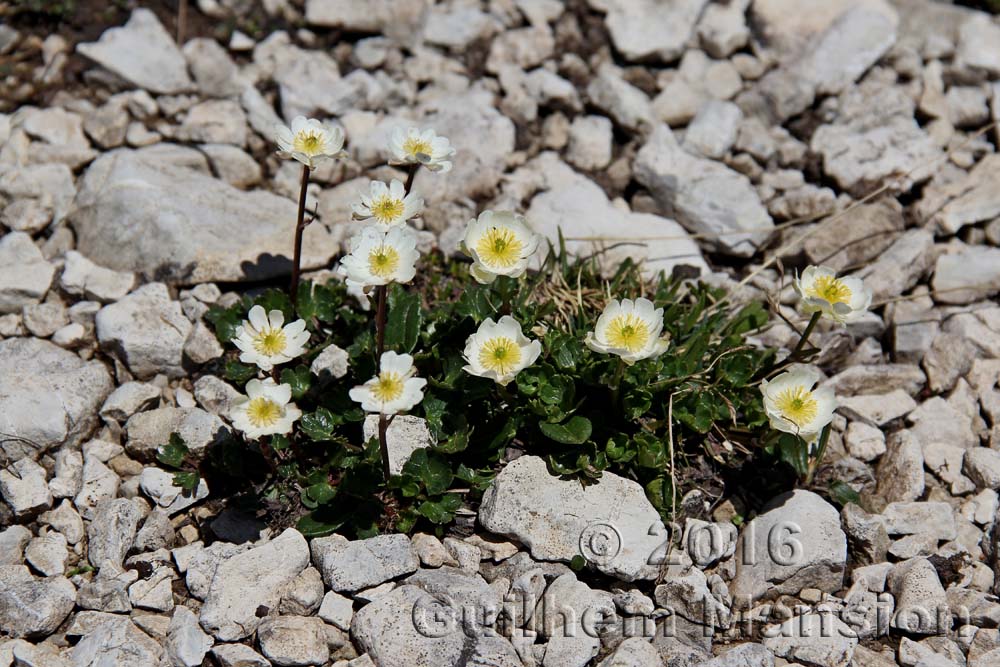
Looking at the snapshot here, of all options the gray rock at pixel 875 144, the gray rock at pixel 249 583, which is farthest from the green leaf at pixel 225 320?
the gray rock at pixel 875 144

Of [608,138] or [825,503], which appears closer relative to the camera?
[825,503]

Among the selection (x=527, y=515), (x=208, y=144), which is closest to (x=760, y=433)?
(x=527, y=515)

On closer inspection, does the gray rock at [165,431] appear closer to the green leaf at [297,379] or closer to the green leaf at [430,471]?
the green leaf at [297,379]

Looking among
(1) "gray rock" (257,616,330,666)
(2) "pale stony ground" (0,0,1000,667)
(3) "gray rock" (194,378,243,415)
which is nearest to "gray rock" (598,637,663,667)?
(2) "pale stony ground" (0,0,1000,667)

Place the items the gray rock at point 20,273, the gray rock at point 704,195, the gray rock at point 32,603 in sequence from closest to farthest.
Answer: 1. the gray rock at point 32,603
2. the gray rock at point 20,273
3. the gray rock at point 704,195

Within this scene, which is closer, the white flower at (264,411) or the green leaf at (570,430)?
the white flower at (264,411)

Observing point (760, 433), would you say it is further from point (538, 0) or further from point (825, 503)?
point (538, 0)

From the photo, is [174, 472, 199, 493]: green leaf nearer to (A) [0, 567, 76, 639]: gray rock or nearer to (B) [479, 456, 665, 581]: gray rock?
(A) [0, 567, 76, 639]: gray rock
